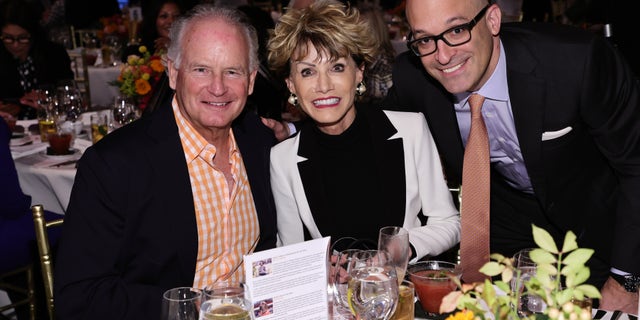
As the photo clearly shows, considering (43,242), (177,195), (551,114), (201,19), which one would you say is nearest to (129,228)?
(177,195)

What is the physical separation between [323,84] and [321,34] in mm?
177

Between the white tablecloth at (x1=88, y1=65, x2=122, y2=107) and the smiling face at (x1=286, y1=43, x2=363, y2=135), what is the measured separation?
5.08 meters

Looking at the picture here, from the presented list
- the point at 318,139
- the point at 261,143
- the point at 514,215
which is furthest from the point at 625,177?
the point at 261,143

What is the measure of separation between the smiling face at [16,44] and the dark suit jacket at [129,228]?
14.3 ft

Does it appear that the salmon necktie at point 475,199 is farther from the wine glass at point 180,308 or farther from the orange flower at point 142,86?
the orange flower at point 142,86

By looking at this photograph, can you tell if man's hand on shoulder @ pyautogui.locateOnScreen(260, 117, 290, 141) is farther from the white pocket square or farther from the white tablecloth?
the white tablecloth

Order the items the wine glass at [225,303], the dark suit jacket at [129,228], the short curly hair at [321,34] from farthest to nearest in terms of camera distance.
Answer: the short curly hair at [321,34], the dark suit jacket at [129,228], the wine glass at [225,303]

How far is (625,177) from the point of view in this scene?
237cm

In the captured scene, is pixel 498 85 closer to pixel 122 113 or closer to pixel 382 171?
pixel 382 171

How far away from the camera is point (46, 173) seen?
3686 millimetres

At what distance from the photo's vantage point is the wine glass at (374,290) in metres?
1.56

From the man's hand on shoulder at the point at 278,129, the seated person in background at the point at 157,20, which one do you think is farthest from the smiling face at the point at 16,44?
the man's hand on shoulder at the point at 278,129

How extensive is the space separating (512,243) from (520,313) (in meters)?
1.17

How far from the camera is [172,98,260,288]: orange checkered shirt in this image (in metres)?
2.28
